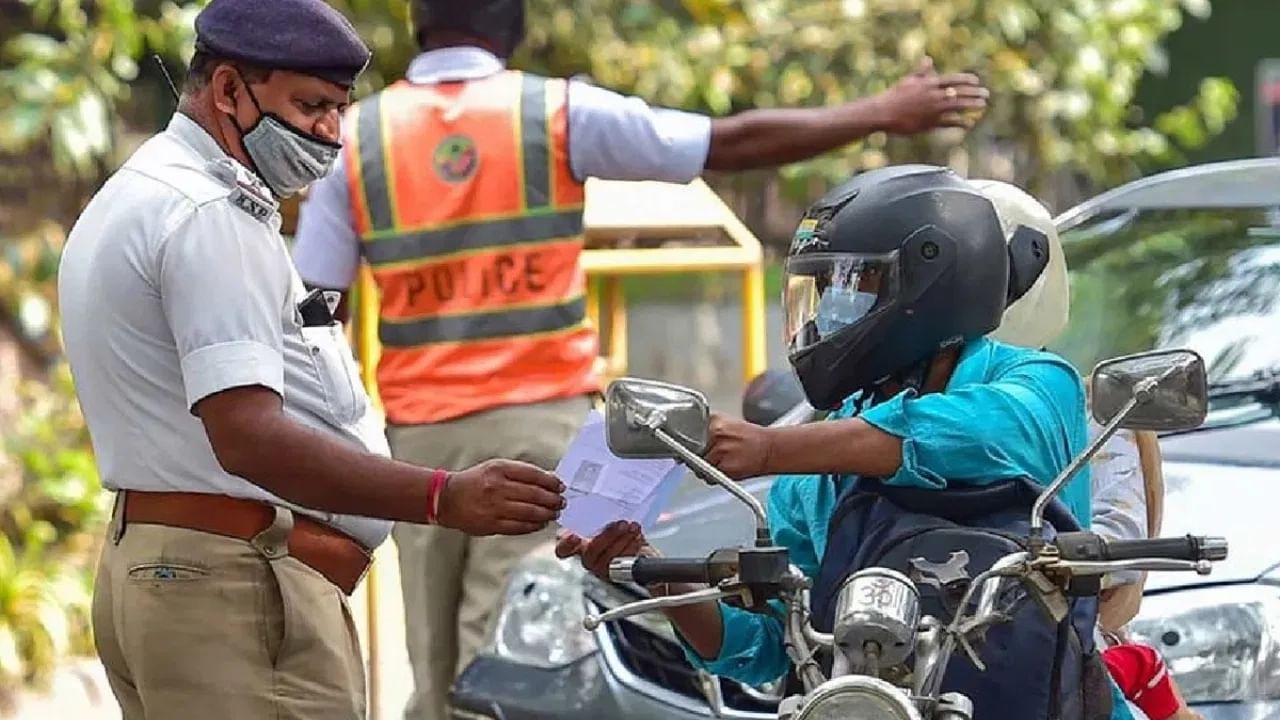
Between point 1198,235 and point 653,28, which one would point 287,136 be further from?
point 653,28

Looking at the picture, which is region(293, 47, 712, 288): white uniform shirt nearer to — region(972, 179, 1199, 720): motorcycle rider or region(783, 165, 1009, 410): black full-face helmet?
region(972, 179, 1199, 720): motorcycle rider

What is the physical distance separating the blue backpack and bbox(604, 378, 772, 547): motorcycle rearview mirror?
0.26m

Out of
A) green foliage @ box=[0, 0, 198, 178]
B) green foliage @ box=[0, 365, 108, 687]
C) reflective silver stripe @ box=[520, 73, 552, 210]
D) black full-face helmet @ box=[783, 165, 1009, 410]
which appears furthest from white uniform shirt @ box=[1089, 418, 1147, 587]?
green foliage @ box=[0, 0, 198, 178]

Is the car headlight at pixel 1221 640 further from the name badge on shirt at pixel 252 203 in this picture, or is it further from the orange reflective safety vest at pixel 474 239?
the orange reflective safety vest at pixel 474 239

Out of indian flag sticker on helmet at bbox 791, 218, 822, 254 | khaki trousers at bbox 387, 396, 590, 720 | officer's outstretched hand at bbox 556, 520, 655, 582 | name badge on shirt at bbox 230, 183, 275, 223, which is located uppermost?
indian flag sticker on helmet at bbox 791, 218, 822, 254

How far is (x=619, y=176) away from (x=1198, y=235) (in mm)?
1296

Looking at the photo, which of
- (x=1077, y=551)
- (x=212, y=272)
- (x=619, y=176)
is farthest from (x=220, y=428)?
(x=619, y=176)

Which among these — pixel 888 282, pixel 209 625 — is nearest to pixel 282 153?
pixel 209 625

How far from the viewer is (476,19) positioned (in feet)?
18.1

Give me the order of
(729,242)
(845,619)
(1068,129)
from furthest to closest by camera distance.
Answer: (1068,129)
(729,242)
(845,619)

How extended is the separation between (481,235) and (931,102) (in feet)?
3.40

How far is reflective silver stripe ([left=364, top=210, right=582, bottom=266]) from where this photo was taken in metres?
5.31

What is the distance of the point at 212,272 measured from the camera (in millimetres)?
3422

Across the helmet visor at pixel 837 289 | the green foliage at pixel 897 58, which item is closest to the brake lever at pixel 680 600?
the helmet visor at pixel 837 289
